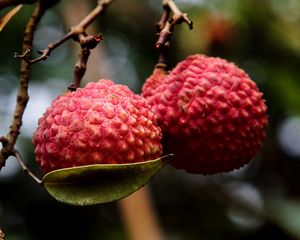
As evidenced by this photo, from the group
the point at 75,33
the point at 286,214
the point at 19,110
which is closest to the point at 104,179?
the point at 19,110

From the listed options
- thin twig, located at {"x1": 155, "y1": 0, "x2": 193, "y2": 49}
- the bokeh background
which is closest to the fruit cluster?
thin twig, located at {"x1": 155, "y1": 0, "x2": 193, "y2": 49}

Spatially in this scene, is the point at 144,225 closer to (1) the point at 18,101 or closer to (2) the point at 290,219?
(2) the point at 290,219

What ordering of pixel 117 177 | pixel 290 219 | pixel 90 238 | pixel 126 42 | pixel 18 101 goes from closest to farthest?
pixel 117 177 < pixel 18 101 < pixel 290 219 < pixel 90 238 < pixel 126 42

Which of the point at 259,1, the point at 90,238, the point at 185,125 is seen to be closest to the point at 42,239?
the point at 90,238

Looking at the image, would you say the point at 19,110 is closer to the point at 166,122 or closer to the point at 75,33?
the point at 75,33

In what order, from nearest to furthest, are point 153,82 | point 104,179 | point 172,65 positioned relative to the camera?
1. point 104,179
2. point 153,82
3. point 172,65
